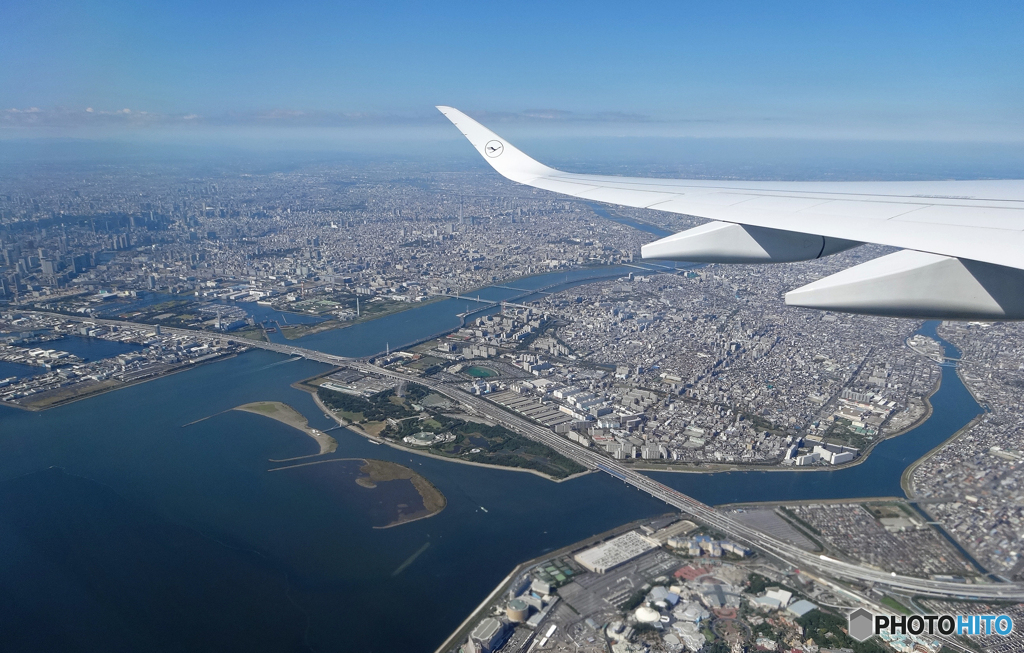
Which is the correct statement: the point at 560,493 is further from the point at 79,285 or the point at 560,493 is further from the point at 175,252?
the point at 175,252

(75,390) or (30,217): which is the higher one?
(30,217)

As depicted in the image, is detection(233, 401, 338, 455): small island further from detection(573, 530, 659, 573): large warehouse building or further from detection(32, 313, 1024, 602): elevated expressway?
detection(573, 530, 659, 573): large warehouse building

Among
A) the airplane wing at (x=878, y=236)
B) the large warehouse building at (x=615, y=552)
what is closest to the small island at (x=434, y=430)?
the large warehouse building at (x=615, y=552)

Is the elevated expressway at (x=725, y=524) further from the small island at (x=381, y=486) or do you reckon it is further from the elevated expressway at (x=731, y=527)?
the small island at (x=381, y=486)

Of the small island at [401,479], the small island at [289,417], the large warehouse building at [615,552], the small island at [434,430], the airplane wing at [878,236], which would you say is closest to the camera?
the airplane wing at [878,236]

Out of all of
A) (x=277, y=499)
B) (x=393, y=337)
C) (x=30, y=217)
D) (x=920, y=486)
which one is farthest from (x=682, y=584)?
(x=30, y=217)

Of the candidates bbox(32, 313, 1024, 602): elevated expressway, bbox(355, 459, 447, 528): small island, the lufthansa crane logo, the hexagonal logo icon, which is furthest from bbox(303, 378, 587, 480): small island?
the lufthansa crane logo
